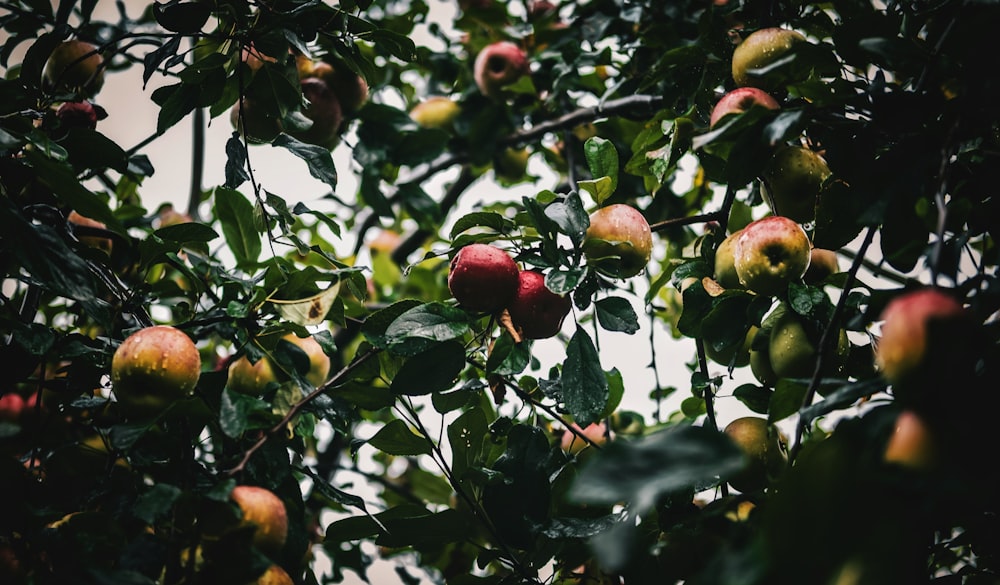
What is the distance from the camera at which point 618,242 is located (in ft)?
2.68

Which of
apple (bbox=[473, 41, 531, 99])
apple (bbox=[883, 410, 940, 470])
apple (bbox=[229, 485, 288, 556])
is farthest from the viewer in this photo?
apple (bbox=[473, 41, 531, 99])

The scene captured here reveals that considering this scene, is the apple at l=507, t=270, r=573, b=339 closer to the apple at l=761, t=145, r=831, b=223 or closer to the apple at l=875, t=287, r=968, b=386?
the apple at l=761, t=145, r=831, b=223

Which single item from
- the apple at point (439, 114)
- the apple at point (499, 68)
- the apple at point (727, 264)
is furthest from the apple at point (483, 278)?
the apple at point (439, 114)

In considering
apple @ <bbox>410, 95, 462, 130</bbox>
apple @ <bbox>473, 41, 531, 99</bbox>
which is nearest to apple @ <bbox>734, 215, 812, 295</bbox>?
apple @ <bbox>473, 41, 531, 99</bbox>

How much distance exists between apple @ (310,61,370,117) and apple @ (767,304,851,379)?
3.12 ft

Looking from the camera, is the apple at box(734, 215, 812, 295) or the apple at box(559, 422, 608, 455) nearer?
the apple at box(734, 215, 812, 295)

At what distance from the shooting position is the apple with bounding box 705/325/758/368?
955 mm

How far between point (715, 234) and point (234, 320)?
703 millimetres

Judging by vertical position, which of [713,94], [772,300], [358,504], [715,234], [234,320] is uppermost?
[713,94]

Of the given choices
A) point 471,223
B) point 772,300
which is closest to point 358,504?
point 471,223

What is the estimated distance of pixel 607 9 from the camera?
4.91ft

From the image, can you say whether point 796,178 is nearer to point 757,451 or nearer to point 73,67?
point 757,451

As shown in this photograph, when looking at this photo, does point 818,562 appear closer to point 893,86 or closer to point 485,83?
point 893,86

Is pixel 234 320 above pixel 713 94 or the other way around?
the other way around
